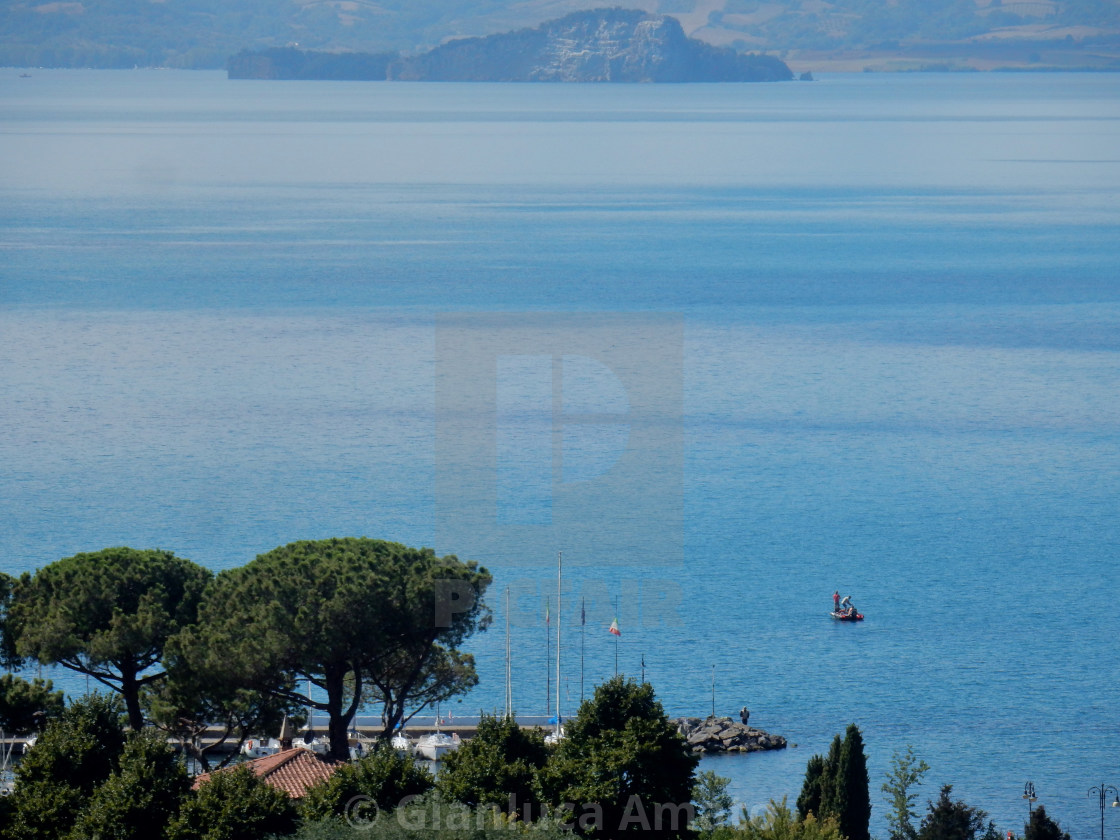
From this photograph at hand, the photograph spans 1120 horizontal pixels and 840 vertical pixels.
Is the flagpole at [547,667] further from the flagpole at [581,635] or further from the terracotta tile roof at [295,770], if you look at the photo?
the terracotta tile roof at [295,770]

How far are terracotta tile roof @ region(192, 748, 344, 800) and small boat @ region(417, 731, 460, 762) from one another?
21.3 ft

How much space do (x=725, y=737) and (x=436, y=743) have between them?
6.62m

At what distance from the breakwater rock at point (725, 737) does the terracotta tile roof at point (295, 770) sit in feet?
37.4

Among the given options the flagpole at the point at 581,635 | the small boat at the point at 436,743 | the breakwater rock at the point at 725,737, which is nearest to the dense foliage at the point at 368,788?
the small boat at the point at 436,743

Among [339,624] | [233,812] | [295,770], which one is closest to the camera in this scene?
[233,812]

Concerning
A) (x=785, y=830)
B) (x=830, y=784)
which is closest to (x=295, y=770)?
(x=785, y=830)

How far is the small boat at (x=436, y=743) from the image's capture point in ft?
→ 101

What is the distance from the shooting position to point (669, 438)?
5700 centimetres

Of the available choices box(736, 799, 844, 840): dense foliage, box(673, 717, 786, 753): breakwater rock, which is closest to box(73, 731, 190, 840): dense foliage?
box(736, 799, 844, 840): dense foliage

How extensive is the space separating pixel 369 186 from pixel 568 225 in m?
31.8

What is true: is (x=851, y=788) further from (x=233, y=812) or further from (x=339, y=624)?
(x=233, y=812)

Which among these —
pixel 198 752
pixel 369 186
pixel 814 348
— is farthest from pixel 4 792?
pixel 369 186

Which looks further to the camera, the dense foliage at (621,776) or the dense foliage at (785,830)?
the dense foliage at (621,776)

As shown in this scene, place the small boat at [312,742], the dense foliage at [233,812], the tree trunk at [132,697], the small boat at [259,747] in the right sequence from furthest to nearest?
the small boat at [259,747], the small boat at [312,742], the tree trunk at [132,697], the dense foliage at [233,812]
